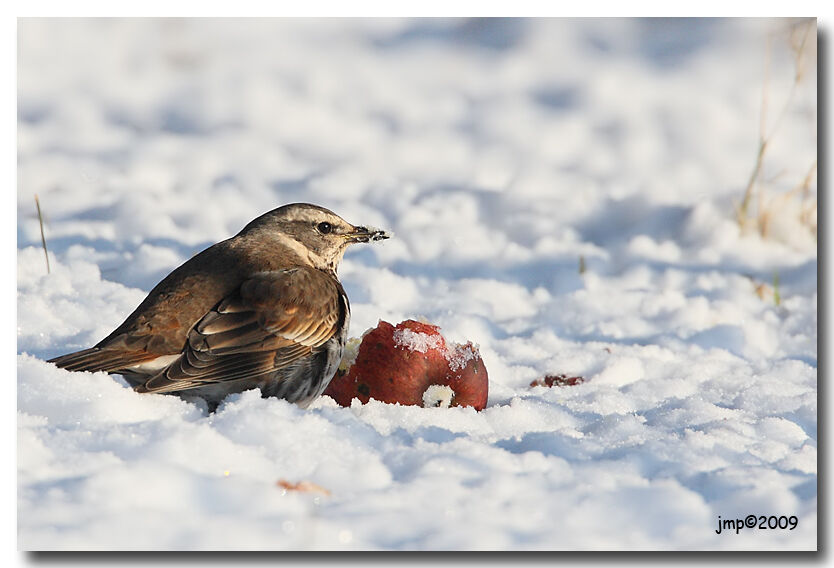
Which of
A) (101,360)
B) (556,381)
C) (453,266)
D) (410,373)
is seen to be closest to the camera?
(101,360)

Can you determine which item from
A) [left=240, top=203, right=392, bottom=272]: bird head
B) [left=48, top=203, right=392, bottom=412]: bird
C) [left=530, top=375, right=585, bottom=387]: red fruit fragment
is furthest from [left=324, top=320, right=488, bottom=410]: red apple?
[left=530, top=375, right=585, bottom=387]: red fruit fragment

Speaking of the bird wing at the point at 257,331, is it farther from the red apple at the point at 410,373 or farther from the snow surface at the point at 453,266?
the red apple at the point at 410,373

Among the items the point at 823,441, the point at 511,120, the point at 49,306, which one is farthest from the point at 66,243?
the point at 823,441

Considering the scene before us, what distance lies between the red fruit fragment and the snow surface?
0.07 meters

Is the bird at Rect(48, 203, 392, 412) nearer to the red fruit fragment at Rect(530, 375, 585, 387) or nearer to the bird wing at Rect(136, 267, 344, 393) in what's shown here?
the bird wing at Rect(136, 267, 344, 393)

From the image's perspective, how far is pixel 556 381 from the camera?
5.03 meters

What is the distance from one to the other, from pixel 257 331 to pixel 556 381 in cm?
189

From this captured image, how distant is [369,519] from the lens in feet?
9.55

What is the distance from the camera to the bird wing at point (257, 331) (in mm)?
3658

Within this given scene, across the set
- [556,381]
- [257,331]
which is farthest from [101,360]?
[556,381]

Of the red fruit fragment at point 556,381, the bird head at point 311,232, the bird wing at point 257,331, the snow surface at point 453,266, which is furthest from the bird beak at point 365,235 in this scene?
the red fruit fragment at point 556,381

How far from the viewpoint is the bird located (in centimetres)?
369

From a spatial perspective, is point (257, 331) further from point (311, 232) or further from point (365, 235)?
point (365, 235)
